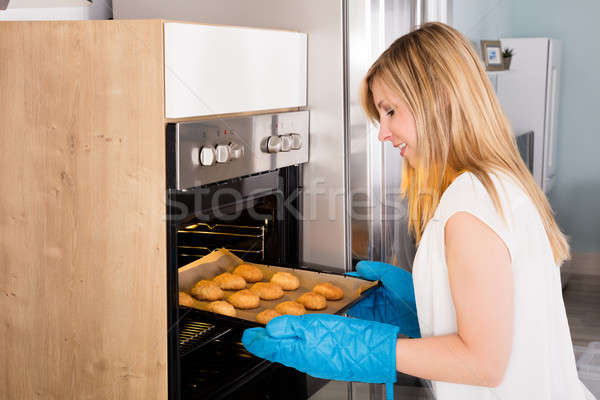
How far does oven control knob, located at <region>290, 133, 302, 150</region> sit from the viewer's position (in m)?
1.57

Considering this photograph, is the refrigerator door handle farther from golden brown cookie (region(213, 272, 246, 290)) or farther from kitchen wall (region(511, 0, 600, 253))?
golden brown cookie (region(213, 272, 246, 290))

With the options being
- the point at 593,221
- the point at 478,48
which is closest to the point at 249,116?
the point at 478,48

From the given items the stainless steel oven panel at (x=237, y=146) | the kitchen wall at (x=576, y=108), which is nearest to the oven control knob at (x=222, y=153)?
the stainless steel oven panel at (x=237, y=146)

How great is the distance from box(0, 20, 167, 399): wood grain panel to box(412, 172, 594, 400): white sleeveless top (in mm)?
527

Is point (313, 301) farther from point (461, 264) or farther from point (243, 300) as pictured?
point (461, 264)

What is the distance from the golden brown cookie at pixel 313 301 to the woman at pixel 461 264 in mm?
372

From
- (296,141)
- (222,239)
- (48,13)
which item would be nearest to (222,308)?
(222,239)

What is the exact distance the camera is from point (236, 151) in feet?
4.34

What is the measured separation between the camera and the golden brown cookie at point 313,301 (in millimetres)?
1460

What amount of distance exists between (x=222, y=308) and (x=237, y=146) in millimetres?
371

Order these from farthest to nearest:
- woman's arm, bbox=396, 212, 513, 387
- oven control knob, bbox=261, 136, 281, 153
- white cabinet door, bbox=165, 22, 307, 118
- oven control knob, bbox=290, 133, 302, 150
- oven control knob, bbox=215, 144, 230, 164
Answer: oven control knob, bbox=290, 133, 302, 150
oven control knob, bbox=261, 136, 281, 153
oven control knob, bbox=215, 144, 230, 164
white cabinet door, bbox=165, 22, 307, 118
woman's arm, bbox=396, 212, 513, 387

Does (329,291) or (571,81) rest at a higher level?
(571,81)

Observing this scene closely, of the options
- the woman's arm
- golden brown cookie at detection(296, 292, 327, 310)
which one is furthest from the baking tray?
the woman's arm

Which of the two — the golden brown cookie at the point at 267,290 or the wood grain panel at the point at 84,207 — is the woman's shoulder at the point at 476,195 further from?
the golden brown cookie at the point at 267,290
